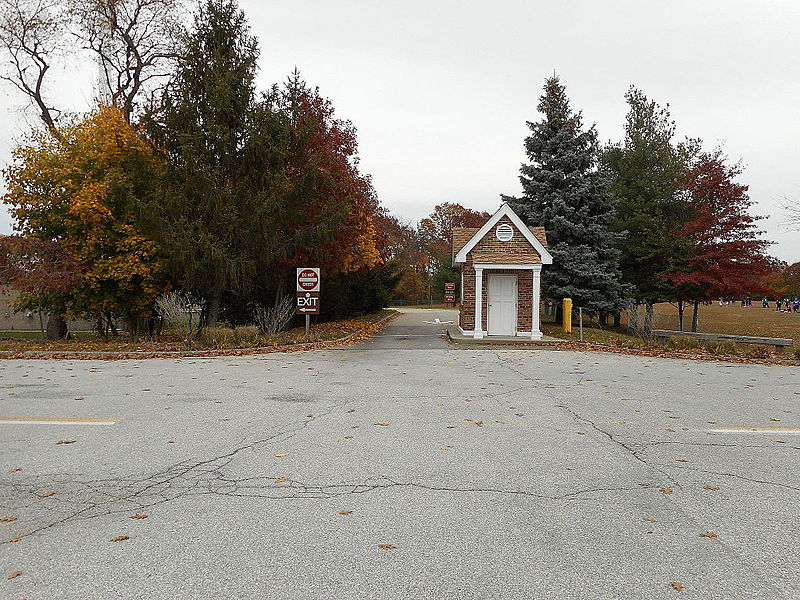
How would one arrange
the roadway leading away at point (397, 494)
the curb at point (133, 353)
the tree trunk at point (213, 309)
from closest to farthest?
the roadway leading away at point (397, 494) → the curb at point (133, 353) → the tree trunk at point (213, 309)

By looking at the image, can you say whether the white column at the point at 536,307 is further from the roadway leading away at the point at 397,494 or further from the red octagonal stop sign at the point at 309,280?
the roadway leading away at the point at 397,494

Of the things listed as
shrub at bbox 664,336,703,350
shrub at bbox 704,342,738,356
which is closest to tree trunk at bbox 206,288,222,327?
shrub at bbox 664,336,703,350

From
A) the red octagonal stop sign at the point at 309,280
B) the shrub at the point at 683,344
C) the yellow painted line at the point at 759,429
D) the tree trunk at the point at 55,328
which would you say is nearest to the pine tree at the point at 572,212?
the shrub at the point at 683,344

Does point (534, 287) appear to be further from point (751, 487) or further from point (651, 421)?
point (751, 487)

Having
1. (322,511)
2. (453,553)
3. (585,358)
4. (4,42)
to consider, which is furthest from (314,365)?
(4,42)

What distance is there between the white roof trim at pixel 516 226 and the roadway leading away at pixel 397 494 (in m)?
12.6

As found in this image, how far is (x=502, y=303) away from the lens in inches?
888

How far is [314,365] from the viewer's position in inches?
544

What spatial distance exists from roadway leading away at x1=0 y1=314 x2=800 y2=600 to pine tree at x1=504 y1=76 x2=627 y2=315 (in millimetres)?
17297

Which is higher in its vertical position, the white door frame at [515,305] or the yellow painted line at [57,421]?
the white door frame at [515,305]

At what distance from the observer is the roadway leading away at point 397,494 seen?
3.42 meters

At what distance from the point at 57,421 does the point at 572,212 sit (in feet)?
77.8

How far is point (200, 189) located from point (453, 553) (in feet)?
59.4

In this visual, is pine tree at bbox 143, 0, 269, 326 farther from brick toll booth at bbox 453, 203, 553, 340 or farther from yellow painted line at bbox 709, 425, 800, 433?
yellow painted line at bbox 709, 425, 800, 433
